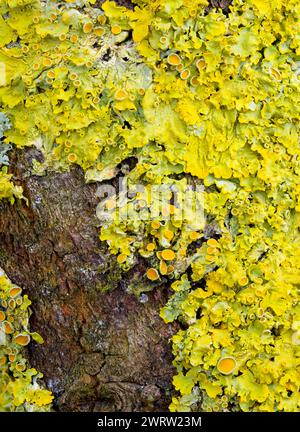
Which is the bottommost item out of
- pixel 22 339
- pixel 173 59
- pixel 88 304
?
pixel 22 339

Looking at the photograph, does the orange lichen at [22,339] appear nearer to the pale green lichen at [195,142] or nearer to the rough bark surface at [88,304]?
the rough bark surface at [88,304]

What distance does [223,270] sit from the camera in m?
1.89

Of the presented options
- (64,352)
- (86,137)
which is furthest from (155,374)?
(86,137)

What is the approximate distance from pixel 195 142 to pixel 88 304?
67 centimetres

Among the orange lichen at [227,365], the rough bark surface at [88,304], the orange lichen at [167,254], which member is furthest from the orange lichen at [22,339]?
the orange lichen at [227,365]

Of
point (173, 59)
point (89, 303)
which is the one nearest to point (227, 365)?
point (89, 303)

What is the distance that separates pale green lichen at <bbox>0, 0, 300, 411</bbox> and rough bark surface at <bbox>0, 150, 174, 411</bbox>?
53 millimetres

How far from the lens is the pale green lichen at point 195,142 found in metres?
1.87

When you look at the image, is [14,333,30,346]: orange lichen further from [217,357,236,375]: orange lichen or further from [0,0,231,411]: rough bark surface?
[217,357,236,375]: orange lichen

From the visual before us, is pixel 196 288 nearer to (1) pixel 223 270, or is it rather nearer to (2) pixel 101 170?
(1) pixel 223 270

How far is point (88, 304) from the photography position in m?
1.93

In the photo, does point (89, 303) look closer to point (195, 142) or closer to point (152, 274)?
point (152, 274)

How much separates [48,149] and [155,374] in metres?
0.86

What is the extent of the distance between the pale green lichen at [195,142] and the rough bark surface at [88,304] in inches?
2.1
